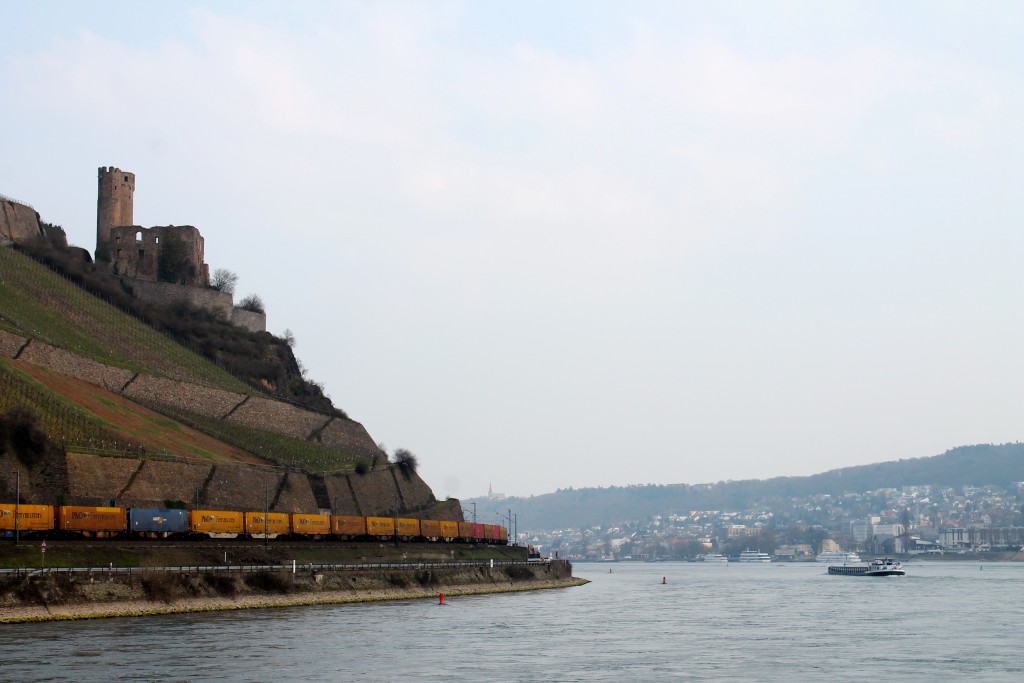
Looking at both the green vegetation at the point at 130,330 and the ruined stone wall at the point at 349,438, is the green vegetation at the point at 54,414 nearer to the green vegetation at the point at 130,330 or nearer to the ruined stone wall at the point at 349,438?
the green vegetation at the point at 130,330

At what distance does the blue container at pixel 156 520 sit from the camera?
7881 cm

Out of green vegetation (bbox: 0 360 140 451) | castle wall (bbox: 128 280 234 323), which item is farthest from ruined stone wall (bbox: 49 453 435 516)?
castle wall (bbox: 128 280 234 323)

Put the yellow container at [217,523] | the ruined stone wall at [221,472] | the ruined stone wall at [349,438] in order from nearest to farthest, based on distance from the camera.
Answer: the yellow container at [217,523]
the ruined stone wall at [221,472]
the ruined stone wall at [349,438]

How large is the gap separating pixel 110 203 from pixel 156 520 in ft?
248

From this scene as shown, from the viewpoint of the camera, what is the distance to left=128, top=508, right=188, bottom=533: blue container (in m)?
78.8

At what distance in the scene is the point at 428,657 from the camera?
52812 mm

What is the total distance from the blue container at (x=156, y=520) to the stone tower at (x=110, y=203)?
2831 inches

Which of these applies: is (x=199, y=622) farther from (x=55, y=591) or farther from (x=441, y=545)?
(x=441, y=545)

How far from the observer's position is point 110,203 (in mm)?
147625

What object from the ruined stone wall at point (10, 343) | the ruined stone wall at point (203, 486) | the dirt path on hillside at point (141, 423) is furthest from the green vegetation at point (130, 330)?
the ruined stone wall at point (203, 486)

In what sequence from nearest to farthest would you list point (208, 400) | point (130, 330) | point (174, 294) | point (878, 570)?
point (208, 400)
point (130, 330)
point (174, 294)
point (878, 570)

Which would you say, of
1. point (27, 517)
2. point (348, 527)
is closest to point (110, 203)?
point (348, 527)

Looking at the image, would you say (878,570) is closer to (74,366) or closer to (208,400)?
(208,400)

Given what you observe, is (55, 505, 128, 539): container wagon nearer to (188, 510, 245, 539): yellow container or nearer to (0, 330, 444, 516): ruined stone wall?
(188, 510, 245, 539): yellow container
